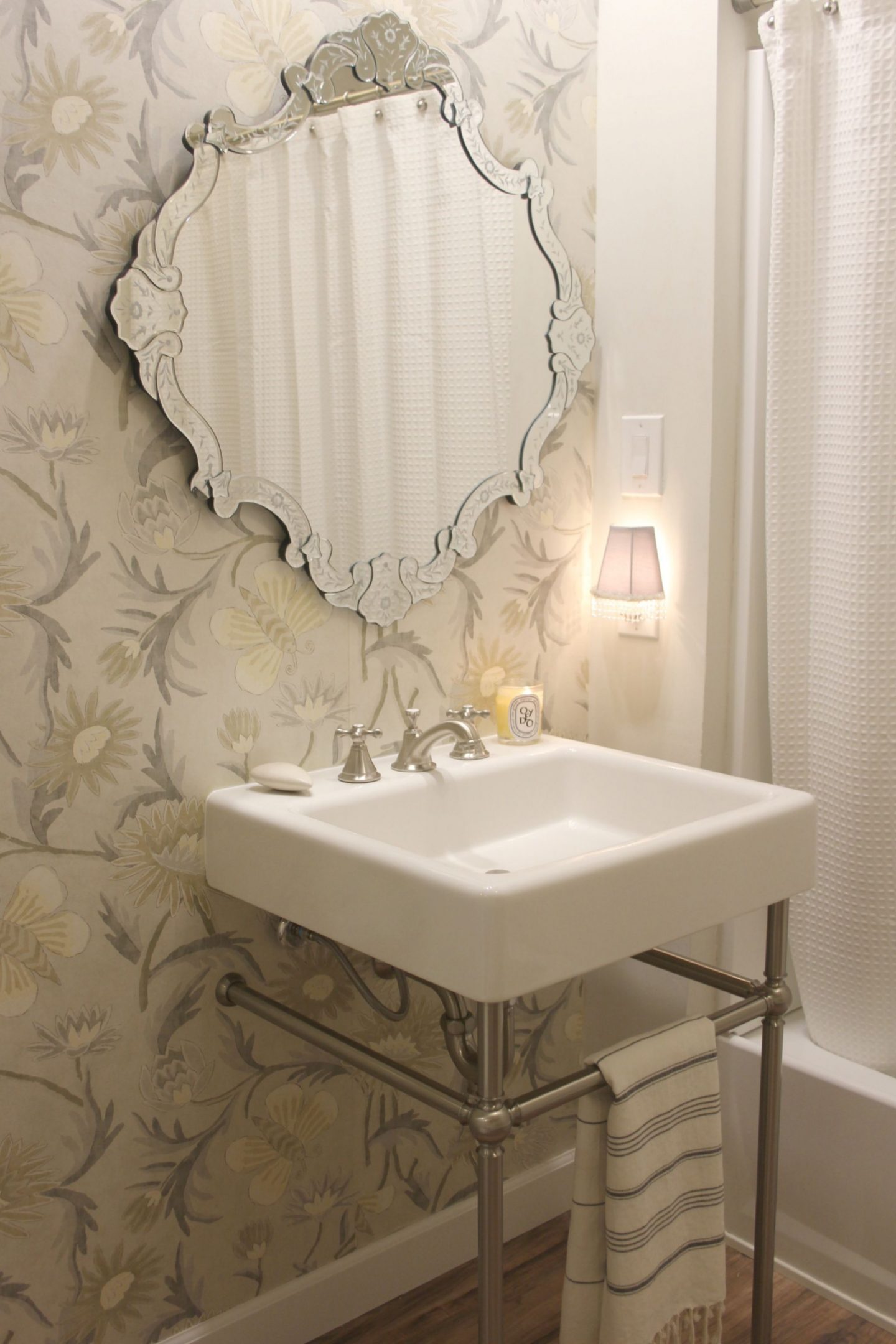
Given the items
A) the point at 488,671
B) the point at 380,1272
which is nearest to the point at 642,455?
the point at 488,671

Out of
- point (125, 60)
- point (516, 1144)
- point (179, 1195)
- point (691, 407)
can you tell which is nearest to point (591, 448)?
point (691, 407)

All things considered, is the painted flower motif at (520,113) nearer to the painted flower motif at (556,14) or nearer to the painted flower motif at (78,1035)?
the painted flower motif at (556,14)

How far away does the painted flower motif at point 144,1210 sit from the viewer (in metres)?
1.60

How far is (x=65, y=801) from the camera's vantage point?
149cm

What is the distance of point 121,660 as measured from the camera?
152cm

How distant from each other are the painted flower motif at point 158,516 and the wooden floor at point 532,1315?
4.02ft

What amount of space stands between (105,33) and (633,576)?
106cm

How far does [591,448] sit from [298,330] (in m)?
0.63

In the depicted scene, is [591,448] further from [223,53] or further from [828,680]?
[223,53]

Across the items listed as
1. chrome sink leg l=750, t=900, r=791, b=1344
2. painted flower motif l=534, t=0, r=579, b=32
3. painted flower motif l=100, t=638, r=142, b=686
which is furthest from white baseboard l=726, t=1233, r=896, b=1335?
painted flower motif l=534, t=0, r=579, b=32

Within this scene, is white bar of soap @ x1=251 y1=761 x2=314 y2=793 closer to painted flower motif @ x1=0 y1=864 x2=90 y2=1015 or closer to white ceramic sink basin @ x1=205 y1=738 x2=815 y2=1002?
white ceramic sink basin @ x1=205 y1=738 x2=815 y2=1002

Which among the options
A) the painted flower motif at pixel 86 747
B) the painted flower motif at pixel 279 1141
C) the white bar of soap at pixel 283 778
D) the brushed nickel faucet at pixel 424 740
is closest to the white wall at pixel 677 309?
the brushed nickel faucet at pixel 424 740

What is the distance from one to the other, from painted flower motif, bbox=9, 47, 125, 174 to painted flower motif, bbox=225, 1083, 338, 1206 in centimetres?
128

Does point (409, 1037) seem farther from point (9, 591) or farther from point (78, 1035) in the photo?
point (9, 591)
